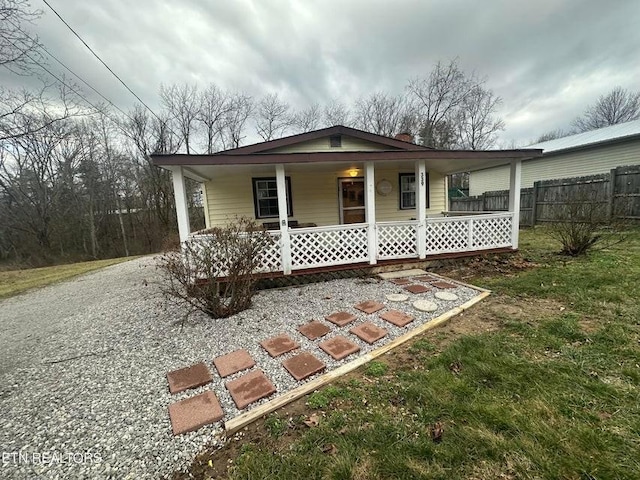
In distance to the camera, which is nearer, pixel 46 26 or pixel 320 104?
pixel 46 26

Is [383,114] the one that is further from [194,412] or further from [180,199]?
[194,412]

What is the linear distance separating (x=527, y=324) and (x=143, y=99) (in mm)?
13752

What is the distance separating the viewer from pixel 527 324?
320cm

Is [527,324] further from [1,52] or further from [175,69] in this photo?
[175,69]

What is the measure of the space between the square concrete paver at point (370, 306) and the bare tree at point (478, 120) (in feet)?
82.1

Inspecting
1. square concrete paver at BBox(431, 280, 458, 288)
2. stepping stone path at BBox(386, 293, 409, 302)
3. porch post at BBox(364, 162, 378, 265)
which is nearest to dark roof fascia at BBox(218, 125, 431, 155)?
porch post at BBox(364, 162, 378, 265)

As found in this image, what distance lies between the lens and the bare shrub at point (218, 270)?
3.83 meters

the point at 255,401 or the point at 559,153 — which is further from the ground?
the point at 559,153

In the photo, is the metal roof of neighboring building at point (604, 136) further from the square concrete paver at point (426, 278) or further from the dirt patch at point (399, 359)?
the dirt patch at point (399, 359)

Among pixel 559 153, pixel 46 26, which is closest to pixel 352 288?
pixel 46 26

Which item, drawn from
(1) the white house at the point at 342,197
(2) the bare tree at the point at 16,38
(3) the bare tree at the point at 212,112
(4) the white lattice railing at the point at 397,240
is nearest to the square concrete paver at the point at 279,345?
(1) the white house at the point at 342,197

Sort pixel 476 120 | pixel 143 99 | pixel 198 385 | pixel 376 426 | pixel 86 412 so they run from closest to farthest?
pixel 376 426 → pixel 86 412 → pixel 198 385 → pixel 143 99 → pixel 476 120

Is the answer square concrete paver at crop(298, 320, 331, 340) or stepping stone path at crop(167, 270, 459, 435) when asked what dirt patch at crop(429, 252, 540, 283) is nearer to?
stepping stone path at crop(167, 270, 459, 435)

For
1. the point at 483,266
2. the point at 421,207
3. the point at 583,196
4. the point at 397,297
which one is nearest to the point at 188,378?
the point at 397,297
